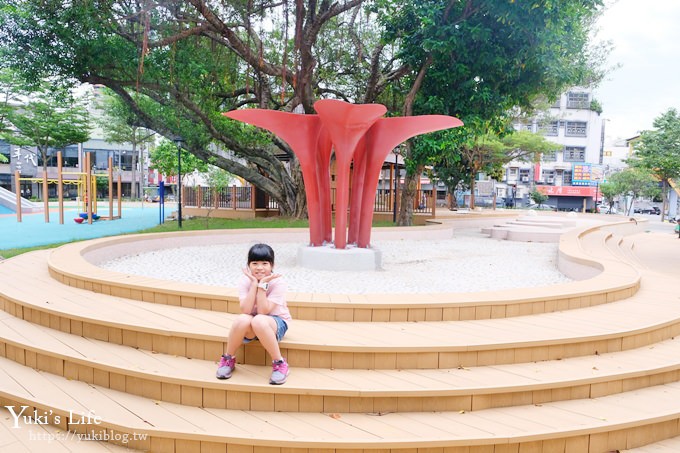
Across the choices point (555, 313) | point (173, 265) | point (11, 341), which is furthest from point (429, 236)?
point (11, 341)

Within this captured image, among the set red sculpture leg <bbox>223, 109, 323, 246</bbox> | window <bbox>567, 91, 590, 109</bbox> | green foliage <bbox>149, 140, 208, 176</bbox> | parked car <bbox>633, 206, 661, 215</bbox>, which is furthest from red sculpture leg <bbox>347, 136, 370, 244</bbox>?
parked car <bbox>633, 206, 661, 215</bbox>

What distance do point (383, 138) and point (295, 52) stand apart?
3615 mm

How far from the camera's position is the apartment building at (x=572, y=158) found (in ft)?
145

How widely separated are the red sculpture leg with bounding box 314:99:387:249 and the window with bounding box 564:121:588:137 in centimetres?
4430

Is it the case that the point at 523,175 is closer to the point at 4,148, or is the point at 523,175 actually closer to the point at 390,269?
the point at 390,269

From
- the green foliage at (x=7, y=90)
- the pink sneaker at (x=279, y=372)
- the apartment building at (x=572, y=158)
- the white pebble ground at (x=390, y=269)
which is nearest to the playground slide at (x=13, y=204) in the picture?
the green foliage at (x=7, y=90)

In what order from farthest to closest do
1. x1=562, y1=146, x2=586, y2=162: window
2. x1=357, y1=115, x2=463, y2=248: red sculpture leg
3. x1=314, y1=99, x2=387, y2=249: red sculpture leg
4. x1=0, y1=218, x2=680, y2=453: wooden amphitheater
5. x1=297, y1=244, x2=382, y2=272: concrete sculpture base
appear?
x1=562, y1=146, x2=586, y2=162: window, x1=357, y1=115, x2=463, y2=248: red sculpture leg, x1=297, y1=244, x2=382, y2=272: concrete sculpture base, x1=314, y1=99, x2=387, y2=249: red sculpture leg, x1=0, y1=218, x2=680, y2=453: wooden amphitheater

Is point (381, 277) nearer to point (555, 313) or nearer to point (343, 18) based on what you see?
point (555, 313)

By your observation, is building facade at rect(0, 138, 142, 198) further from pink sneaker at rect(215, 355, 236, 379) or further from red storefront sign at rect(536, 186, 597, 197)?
pink sneaker at rect(215, 355, 236, 379)

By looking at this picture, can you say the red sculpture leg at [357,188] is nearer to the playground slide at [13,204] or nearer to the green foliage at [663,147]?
the playground slide at [13,204]

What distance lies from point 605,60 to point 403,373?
87.8 feet

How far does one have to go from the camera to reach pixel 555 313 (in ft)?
14.4

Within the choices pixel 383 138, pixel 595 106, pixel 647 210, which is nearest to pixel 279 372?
pixel 383 138

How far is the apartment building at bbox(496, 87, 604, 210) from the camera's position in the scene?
145 ft
